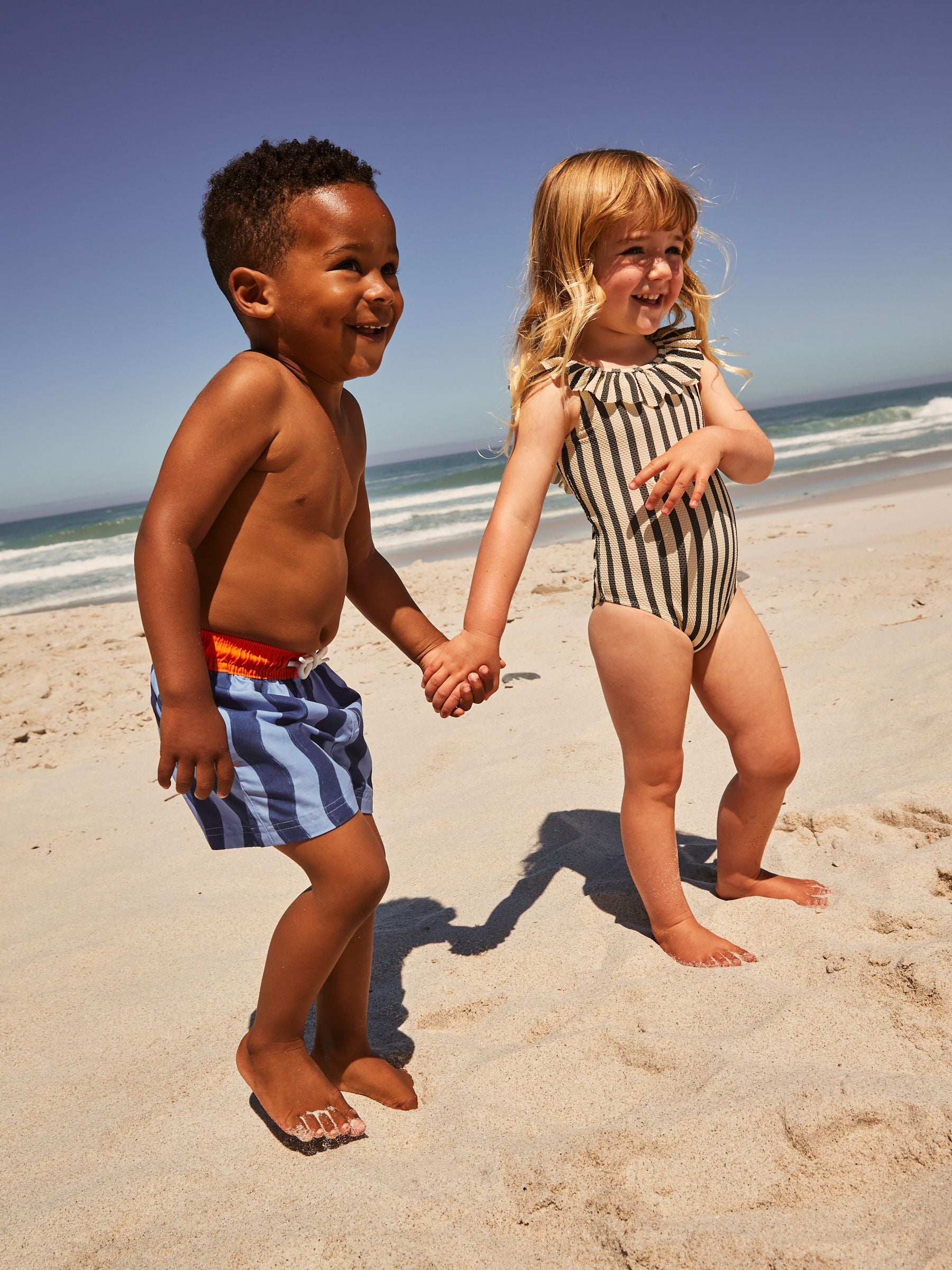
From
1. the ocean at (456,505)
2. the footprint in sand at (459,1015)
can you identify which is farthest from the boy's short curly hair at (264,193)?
the ocean at (456,505)

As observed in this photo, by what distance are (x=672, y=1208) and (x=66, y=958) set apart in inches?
77.5

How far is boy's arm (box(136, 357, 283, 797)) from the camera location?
1.64 metres

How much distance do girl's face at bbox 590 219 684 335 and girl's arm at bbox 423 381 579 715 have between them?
269mm

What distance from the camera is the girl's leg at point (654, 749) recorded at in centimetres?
226

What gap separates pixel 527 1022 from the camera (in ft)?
6.95

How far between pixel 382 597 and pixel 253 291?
0.75m

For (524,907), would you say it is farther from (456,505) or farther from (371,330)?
(456,505)

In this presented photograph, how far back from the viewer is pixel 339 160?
1.86m

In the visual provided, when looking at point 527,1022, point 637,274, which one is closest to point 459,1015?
point 527,1022

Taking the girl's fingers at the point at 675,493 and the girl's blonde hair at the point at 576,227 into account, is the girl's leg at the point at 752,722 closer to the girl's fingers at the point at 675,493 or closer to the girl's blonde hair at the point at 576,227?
the girl's fingers at the point at 675,493

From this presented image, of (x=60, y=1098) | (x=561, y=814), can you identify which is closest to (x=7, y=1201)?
(x=60, y=1098)

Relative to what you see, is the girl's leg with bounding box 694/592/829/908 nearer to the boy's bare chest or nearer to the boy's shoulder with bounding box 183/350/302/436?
the boy's bare chest

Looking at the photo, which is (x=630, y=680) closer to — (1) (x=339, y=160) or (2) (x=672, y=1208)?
(2) (x=672, y=1208)

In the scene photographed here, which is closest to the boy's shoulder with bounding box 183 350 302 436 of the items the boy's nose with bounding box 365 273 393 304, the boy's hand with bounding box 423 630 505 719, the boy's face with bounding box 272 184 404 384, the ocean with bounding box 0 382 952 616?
the boy's face with bounding box 272 184 404 384
